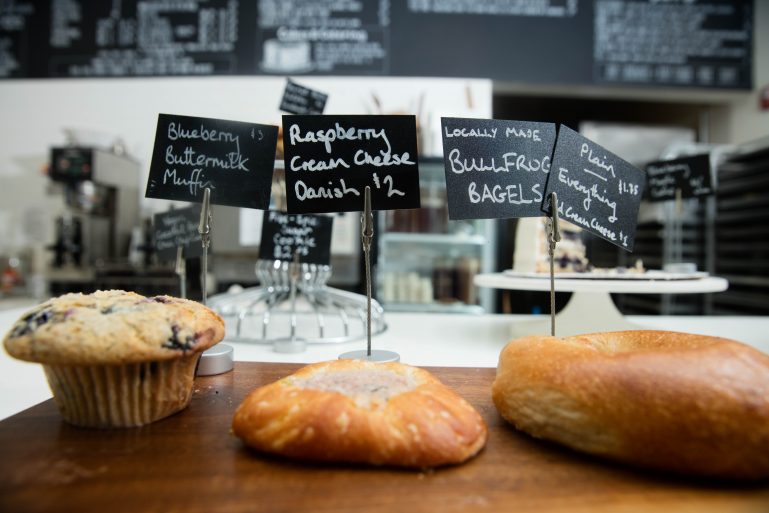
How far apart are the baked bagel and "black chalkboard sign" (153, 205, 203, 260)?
3.34 feet

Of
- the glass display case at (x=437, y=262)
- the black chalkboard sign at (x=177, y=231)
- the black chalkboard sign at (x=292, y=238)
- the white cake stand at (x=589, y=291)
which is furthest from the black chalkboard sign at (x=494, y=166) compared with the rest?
the glass display case at (x=437, y=262)

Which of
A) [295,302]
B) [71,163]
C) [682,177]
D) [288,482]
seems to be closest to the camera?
[288,482]

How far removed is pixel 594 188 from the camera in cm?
103

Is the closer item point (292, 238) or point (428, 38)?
point (292, 238)

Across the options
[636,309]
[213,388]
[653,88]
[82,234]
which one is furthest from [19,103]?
[636,309]

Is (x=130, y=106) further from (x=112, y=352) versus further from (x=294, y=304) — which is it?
(x=112, y=352)

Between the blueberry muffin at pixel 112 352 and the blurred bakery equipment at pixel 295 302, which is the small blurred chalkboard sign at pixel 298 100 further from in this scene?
the blueberry muffin at pixel 112 352

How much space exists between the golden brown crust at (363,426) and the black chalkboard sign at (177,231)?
31.2 inches

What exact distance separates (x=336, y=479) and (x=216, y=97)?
3731 mm

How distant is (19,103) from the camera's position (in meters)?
3.82

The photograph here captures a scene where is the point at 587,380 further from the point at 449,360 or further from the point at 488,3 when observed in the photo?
the point at 488,3

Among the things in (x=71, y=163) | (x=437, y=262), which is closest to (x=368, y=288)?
(x=437, y=262)

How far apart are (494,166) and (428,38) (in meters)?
3.00

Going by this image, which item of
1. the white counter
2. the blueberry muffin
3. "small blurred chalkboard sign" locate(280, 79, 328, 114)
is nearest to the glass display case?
the white counter
